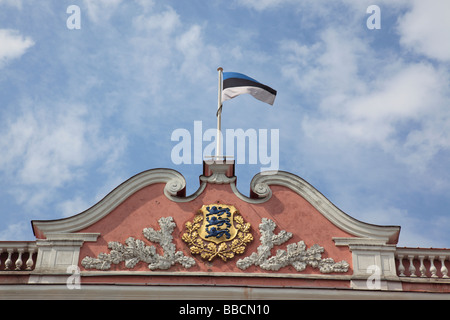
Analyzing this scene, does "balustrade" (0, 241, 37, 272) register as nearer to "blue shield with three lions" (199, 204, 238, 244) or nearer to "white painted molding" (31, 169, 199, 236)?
"white painted molding" (31, 169, 199, 236)

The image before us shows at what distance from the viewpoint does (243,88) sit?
54.4 ft

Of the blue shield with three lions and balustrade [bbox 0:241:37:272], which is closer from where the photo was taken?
balustrade [bbox 0:241:37:272]

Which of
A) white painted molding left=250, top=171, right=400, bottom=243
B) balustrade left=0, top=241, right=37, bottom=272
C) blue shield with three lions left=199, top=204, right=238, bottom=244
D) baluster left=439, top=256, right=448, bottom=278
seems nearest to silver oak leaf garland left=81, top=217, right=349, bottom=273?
blue shield with three lions left=199, top=204, right=238, bottom=244

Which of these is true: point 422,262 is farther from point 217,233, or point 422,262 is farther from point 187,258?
point 187,258

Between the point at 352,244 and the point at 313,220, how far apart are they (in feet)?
2.94

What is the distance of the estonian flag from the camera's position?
1650 cm

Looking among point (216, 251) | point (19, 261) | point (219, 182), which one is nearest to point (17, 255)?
point (19, 261)

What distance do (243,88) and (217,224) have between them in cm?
358

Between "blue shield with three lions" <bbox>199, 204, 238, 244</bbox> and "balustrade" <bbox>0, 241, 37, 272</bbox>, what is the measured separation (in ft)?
10.4

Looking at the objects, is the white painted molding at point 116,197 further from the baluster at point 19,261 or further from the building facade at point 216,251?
the baluster at point 19,261

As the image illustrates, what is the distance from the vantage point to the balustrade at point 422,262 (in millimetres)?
13977

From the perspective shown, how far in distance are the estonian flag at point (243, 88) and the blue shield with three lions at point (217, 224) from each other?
2905 mm

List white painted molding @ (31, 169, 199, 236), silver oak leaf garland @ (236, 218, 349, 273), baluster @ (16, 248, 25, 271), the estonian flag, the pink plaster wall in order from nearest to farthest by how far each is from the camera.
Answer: baluster @ (16, 248, 25, 271) → silver oak leaf garland @ (236, 218, 349, 273) → the pink plaster wall → white painted molding @ (31, 169, 199, 236) → the estonian flag

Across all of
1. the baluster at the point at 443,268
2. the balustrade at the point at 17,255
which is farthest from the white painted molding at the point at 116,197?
the baluster at the point at 443,268
